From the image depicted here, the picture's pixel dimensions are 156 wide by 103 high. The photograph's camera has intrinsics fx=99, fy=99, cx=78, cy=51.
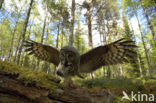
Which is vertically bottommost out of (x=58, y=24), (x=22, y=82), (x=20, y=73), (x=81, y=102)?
(x=81, y=102)

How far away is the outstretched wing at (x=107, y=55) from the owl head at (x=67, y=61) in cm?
59

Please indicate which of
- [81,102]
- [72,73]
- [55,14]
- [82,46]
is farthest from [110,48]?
[82,46]

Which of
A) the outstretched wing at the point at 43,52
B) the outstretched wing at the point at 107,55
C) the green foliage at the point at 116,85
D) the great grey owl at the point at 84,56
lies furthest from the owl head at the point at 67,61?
the green foliage at the point at 116,85

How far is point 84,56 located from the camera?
12.1 ft

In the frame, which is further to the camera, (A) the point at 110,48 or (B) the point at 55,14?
(B) the point at 55,14

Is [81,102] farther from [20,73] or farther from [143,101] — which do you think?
[143,101]

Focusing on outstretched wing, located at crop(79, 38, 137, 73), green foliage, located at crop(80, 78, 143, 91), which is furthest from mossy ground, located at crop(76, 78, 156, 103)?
outstretched wing, located at crop(79, 38, 137, 73)

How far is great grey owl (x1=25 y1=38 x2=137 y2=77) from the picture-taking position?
3.08m

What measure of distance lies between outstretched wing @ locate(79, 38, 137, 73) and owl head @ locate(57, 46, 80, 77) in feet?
1.94

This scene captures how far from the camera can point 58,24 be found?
14.7 meters

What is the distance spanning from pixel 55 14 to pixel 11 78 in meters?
13.2

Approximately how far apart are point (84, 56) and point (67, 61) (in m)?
0.84

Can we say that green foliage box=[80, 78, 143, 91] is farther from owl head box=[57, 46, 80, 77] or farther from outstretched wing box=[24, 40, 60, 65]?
owl head box=[57, 46, 80, 77]

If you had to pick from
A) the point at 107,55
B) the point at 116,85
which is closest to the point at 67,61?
the point at 107,55
